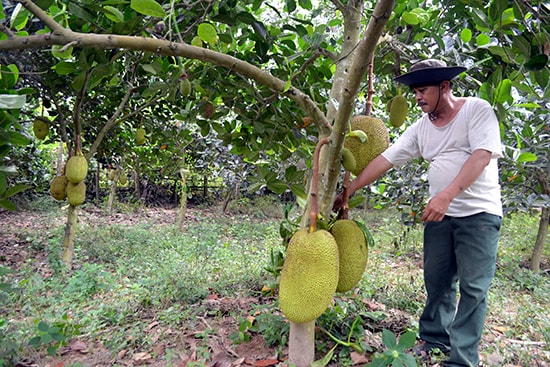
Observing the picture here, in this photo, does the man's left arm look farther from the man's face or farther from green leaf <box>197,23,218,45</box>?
green leaf <box>197,23,218,45</box>

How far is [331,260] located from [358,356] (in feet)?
2.20

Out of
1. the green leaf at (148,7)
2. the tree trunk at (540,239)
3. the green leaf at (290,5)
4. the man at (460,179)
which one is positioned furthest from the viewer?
the tree trunk at (540,239)

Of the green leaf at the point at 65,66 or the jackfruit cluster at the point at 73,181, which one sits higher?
the green leaf at the point at 65,66

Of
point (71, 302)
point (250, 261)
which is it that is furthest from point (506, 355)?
point (71, 302)

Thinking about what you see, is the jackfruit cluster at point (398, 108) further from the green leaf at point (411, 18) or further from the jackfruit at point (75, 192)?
the jackfruit at point (75, 192)

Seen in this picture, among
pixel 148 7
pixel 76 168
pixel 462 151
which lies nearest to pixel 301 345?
pixel 462 151

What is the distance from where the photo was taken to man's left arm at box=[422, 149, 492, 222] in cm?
117

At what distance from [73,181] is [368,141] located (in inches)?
83.3

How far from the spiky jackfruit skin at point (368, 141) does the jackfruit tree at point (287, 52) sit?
0.10 metres

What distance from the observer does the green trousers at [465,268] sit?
1.37 m

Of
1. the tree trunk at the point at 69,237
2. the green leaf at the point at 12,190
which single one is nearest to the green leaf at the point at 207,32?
the green leaf at the point at 12,190

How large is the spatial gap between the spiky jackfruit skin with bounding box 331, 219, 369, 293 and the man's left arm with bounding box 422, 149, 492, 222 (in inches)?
9.2

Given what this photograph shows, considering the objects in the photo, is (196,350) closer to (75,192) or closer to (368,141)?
(368,141)

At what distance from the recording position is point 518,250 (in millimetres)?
3980
